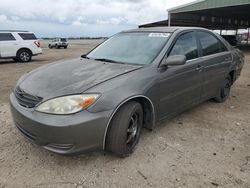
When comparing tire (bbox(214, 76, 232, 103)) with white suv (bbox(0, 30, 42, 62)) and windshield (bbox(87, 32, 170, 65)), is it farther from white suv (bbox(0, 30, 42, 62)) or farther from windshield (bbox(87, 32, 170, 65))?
white suv (bbox(0, 30, 42, 62))

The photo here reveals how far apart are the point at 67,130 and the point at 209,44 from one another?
327 cm

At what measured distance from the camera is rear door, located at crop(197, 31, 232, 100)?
4239mm

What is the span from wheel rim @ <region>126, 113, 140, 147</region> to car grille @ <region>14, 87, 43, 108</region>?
1.12 m

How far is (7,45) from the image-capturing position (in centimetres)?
1245

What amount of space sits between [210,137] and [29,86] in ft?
8.60

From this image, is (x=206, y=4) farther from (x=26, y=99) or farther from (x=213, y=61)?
(x=26, y=99)

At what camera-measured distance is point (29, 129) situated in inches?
102

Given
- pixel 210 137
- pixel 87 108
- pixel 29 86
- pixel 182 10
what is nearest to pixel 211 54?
pixel 210 137

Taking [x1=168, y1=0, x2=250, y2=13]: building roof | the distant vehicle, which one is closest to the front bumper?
[x1=168, y1=0, x2=250, y2=13]: building roof

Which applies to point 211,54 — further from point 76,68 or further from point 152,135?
point 76,68

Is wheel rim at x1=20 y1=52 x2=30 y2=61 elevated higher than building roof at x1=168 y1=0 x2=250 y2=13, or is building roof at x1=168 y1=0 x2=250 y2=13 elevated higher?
building roof at x1=168 y1=0 x2=250 y2=13

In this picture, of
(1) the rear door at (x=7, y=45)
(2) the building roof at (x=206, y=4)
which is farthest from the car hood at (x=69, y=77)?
(2) the building roof at (x=206, y=4)

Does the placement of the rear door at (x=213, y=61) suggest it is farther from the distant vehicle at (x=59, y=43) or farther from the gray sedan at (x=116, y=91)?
the distant vehicle at (x=59, y=43)

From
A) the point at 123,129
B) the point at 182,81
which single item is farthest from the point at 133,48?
the point at 123,129
